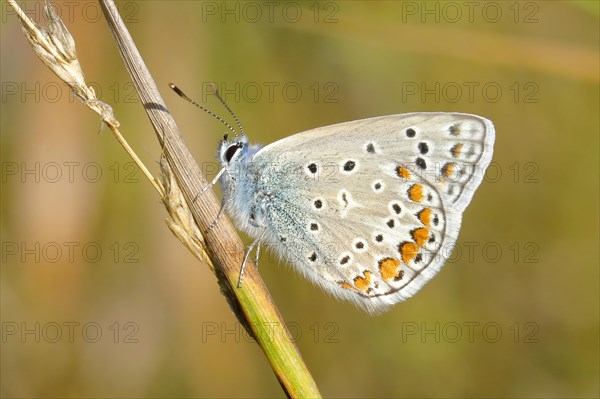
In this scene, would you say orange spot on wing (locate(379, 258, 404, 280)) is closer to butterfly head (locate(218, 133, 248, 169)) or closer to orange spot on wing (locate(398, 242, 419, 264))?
orange spot on wing (locate(398, 242, 419, 264))

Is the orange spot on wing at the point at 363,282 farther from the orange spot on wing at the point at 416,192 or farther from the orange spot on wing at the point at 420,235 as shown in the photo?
the orange spot on wing at the point at 416,192

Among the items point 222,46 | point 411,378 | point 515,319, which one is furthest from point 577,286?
point 222,46

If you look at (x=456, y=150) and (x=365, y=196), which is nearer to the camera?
(x=456, y=150)

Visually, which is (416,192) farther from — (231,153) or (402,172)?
(231,153)

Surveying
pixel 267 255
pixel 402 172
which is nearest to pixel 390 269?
pixel 402 172

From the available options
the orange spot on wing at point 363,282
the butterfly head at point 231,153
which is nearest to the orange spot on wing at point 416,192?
the orange spot on wing at point 363,282

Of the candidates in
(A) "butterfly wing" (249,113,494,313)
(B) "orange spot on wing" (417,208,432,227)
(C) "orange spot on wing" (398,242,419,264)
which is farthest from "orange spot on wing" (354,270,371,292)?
(B) "orange spot on wing" (417,208,432,227)
